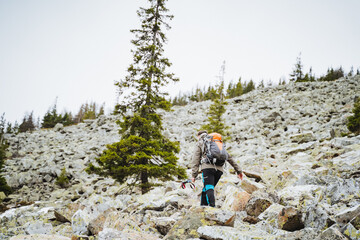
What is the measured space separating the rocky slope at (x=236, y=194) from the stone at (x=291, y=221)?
0.02 m

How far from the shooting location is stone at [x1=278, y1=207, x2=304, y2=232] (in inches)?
139

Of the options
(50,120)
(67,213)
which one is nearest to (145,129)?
(67,213)

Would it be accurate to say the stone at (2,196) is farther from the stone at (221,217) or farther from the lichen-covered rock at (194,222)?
the stone at (221,217)

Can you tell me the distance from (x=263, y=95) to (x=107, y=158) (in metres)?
41.9

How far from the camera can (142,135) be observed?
35.6 ft

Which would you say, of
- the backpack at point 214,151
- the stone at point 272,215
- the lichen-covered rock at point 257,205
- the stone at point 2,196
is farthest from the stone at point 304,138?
the stone at point 2,196

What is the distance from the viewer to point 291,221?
3545 millimetres

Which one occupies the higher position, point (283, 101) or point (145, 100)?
point (283, 101)

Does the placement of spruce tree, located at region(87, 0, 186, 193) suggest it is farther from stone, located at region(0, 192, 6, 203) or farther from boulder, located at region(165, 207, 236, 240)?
stone, located at region(0, 192, 6, 203)

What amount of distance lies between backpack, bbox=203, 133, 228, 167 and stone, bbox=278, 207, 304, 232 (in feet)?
5.33

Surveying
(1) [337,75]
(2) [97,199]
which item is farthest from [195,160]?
(1) [337,75]

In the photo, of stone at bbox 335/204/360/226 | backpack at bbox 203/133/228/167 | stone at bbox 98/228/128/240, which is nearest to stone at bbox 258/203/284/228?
stone at bbox 335/204/360/226

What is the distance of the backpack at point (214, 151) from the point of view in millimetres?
4582

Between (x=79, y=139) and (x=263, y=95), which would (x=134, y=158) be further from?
(x=263, y=95)
